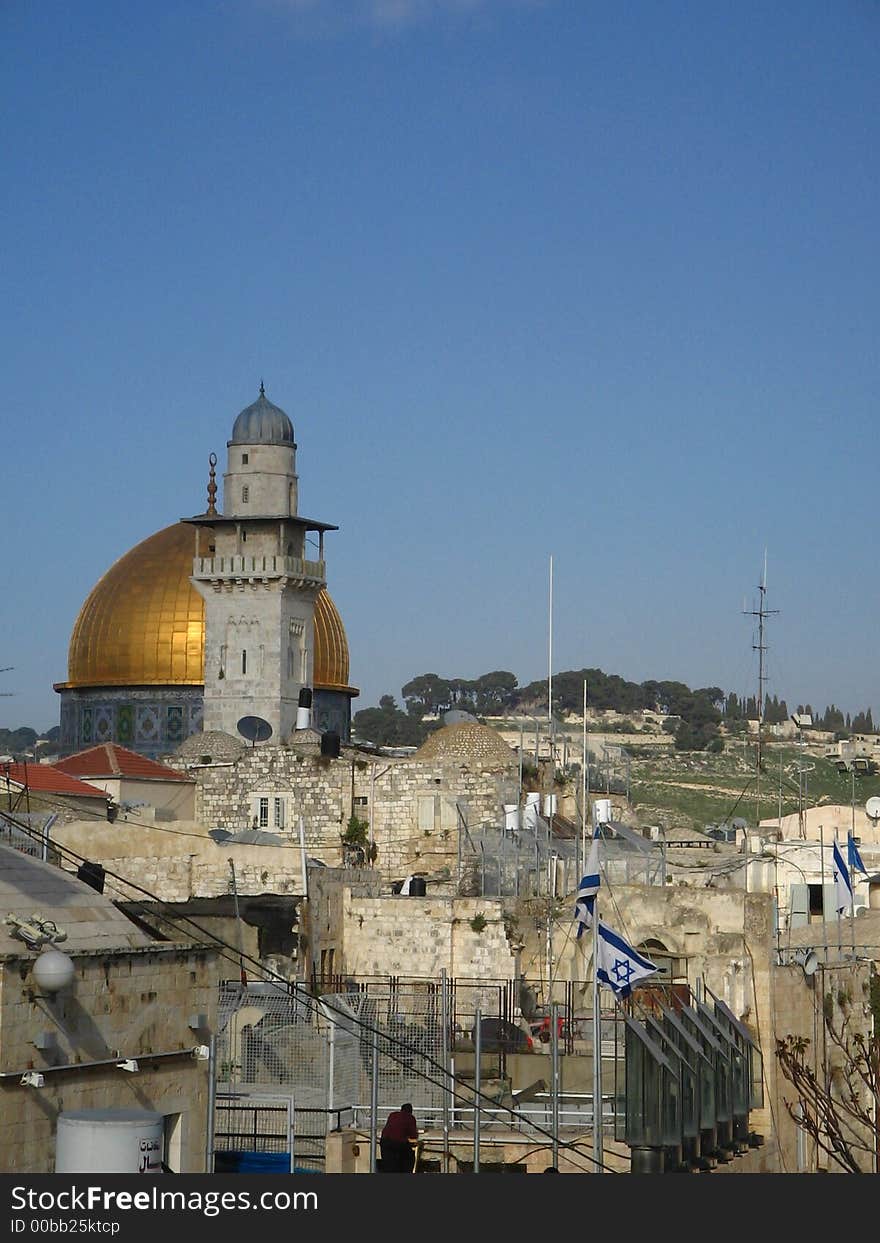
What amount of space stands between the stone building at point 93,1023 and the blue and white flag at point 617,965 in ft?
12.0

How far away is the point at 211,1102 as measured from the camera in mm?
19609

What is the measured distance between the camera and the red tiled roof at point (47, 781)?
129ft

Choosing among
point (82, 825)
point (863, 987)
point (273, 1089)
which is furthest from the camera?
point (82, 825)

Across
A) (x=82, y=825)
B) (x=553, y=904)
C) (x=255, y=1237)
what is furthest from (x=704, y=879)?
(x=255, y=1237)

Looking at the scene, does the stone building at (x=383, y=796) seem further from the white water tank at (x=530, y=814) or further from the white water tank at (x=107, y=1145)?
the white water tank at (x=107, y=1145)

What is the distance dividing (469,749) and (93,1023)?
929 inches

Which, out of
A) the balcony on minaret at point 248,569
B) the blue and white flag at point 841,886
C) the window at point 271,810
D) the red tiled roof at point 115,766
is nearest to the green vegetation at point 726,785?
the balcony on minaret at point 248,569

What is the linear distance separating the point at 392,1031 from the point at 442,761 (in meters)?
17.5

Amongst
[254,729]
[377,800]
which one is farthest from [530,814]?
[254,729]

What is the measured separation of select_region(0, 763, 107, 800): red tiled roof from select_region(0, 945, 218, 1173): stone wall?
18872mm

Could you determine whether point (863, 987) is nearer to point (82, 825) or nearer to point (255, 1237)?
point (82, 825)

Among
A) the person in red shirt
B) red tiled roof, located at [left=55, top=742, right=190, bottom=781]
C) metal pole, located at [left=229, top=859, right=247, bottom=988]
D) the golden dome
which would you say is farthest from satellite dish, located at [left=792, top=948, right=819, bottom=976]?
the golden dome

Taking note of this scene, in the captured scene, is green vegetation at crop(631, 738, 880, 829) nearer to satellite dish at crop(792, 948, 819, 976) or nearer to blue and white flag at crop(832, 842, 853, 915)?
blue and white flag at crop(832, 842, 853, 915)

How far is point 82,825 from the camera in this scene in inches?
1387
